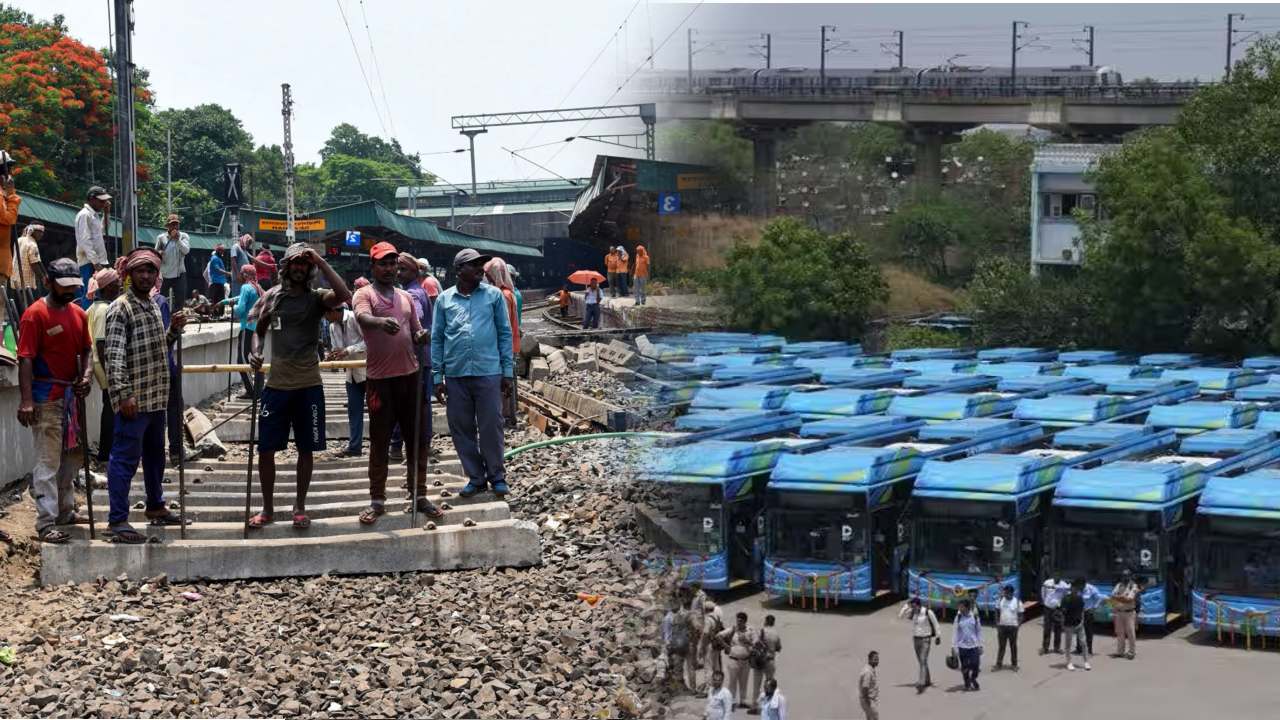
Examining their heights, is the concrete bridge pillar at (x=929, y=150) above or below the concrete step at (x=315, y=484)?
above

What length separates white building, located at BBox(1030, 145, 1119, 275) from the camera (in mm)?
43938

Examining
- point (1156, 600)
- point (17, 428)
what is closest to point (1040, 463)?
point (1156, 600)

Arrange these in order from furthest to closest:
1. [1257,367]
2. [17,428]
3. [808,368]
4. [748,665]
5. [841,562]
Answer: [1257,367]
[808,368]
[841,562]
[748,665]
[17,428]

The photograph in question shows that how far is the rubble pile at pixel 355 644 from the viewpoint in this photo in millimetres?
7176

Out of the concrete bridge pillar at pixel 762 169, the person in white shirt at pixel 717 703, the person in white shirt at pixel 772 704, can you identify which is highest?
the concrete bridge pillar at pixel 762 169

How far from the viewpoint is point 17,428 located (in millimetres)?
11102

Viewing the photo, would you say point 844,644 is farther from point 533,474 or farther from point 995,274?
point 995,274

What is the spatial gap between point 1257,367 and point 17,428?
28.1m

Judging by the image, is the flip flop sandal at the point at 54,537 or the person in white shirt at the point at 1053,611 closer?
the flip flop sandal at the point at 54,537

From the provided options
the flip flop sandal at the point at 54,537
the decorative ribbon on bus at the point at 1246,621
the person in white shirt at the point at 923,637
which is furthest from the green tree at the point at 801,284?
the decorative ribbon on bus at the point at 1246,621

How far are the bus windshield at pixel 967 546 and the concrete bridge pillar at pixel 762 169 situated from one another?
4238 mm

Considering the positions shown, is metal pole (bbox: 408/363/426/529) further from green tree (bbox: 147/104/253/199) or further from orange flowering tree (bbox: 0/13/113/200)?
green tree (bbox: 147/104/253/199)

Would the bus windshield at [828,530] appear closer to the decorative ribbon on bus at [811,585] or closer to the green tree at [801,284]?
the decorative ribbon on bus at [811,585]

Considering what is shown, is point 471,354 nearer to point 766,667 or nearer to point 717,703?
point 717,703
